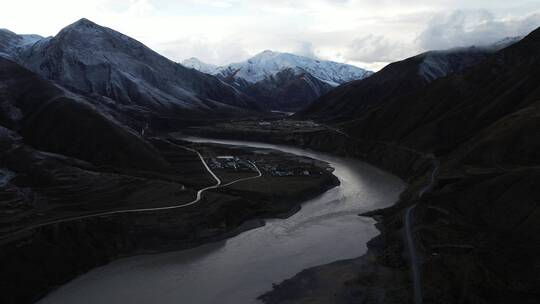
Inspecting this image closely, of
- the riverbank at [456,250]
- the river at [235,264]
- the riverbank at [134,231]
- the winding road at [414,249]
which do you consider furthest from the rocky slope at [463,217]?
the riverbank at [134,231]

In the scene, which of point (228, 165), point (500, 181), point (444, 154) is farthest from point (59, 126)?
point (500, 181)

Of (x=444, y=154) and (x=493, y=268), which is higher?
(x=444, y=154)

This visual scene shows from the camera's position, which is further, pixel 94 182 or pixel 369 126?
pixel 369 126

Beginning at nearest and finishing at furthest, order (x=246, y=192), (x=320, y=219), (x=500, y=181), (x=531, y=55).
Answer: (x=500, y=181) < (x=320, y=219) < (x=246, y=192) < (x=531, y=55)

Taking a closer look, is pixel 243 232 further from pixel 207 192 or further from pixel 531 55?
pixel 531 55

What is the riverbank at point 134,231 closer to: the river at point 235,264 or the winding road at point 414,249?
the river at point 235,264

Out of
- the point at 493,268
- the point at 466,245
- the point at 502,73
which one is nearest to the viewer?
the point at 493,268

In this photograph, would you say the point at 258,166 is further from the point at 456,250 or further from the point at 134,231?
the point at 456,250
